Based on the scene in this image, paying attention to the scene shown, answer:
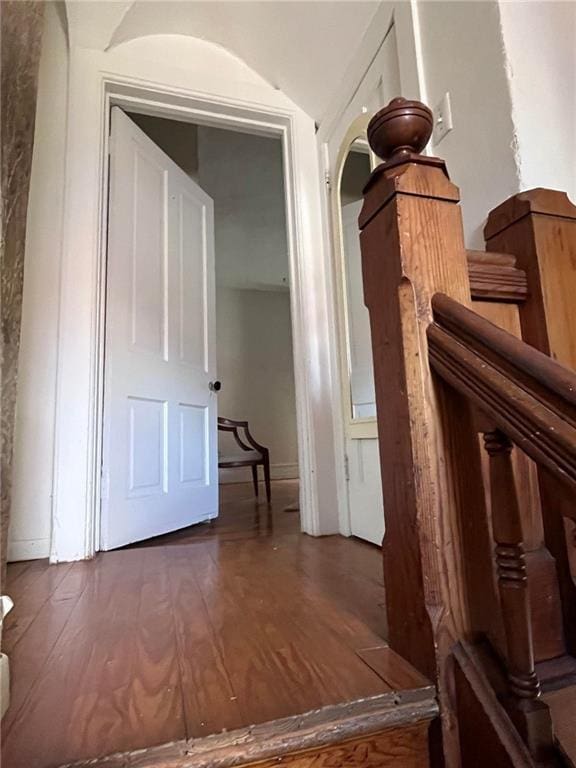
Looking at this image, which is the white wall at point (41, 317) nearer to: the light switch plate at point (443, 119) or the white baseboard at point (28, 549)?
the white baseboard at point (28, 549)

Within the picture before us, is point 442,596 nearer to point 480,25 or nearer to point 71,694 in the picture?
point 71,694

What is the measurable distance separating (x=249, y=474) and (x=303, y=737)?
4.95 m

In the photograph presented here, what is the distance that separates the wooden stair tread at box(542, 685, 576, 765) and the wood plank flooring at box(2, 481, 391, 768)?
0.76 ft

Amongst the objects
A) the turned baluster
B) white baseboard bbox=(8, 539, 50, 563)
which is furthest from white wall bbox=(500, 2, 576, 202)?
white baseboard bbox=(8, 539, 50, 563)

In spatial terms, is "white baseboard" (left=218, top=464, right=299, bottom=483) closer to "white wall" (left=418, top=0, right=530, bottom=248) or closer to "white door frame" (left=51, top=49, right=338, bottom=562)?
"white door frame" (left=51, top=49, right=338, bottom=562)

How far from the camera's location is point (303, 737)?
2.02 ft

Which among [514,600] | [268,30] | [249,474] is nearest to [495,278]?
[514,600]

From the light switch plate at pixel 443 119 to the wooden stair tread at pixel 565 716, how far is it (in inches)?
53.5

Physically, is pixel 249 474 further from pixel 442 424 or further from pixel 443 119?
pixel 442 424

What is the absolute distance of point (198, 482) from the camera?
8.36 feet

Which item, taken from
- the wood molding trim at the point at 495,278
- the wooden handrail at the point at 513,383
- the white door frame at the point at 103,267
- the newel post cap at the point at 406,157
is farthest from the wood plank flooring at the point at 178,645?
the newel post cap at the point at 406,157

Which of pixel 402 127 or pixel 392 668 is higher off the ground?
pixel 402 127

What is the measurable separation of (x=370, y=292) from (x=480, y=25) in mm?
890

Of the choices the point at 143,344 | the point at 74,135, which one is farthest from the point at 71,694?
the point at 74,135
